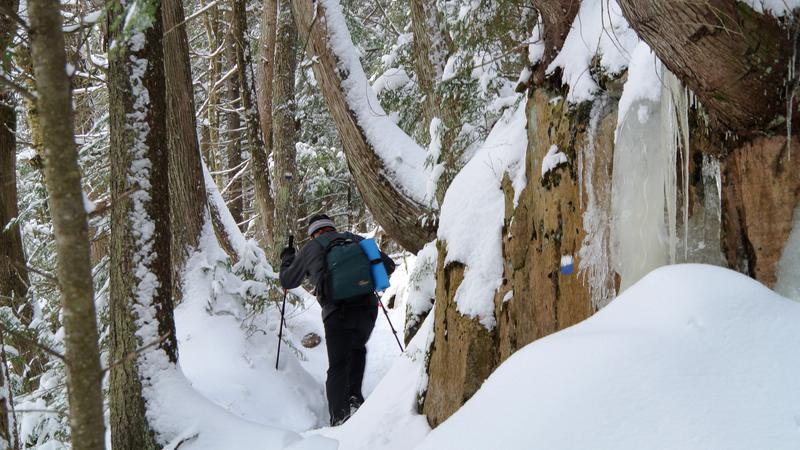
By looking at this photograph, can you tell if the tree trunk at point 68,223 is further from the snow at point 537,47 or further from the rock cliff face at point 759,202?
the snow at point 537,47

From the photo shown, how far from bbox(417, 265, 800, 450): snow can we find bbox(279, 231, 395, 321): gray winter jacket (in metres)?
4.12

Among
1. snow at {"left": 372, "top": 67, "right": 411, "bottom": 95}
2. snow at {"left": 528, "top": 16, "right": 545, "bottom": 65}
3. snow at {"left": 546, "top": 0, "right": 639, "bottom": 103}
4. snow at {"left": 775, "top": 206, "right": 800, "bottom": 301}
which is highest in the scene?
snow at {"left": 372, "top": 67, "right": 411, "bottom": 95}

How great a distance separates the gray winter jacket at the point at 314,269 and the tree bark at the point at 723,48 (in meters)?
4.53

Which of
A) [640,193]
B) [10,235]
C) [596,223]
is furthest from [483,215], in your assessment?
[10,235]

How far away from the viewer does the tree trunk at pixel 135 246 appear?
489cm

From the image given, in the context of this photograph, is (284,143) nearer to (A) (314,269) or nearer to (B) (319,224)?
(B) (319,224)

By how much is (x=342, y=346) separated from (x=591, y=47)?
3.97 m

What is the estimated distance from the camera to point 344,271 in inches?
273

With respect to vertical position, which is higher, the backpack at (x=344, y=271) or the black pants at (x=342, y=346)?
the backpack at (x=344, y=271)

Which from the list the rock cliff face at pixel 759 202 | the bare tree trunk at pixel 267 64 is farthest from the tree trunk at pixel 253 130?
the rock cliff face at pixel 759 202

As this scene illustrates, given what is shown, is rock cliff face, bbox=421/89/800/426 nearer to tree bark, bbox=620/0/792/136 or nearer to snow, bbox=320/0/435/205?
tree bark, bbox=620/0/792/136

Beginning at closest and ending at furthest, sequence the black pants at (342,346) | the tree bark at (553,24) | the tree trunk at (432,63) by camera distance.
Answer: the tree bark at (553,24) → the tree trunk at (432,63) → the black pants at (342,346)

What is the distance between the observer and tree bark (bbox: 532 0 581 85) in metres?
4.70

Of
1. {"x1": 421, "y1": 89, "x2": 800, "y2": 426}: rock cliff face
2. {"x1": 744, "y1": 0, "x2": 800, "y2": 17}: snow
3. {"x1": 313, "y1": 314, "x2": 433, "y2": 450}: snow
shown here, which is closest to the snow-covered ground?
{"x1": 421, "y1": 89, "x2": 800, "y2": 426}: rock cliff face
